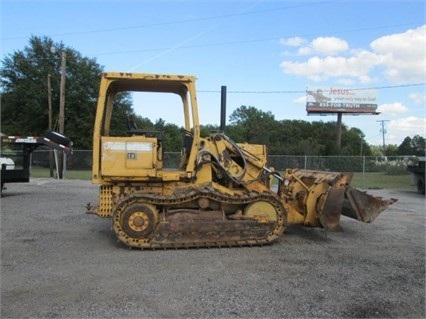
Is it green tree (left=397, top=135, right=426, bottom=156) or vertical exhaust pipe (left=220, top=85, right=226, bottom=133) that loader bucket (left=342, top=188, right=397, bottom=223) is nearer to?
vertical exhaust pipe (left=220, top=85, right=226, bottom=133)

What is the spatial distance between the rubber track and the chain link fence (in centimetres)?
1884

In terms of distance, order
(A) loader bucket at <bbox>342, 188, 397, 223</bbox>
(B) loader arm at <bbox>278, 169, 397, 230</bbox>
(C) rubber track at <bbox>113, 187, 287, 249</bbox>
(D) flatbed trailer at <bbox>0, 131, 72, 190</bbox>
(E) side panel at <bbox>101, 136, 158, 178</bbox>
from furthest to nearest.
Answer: (D) flatbed trailer at <bbox>0, 131, 72, 190</bbox>
(A) loader bucket at <bbox>342, 188, 397, 223</bbox>
(B) loader arm at <bbox>278, 169, 397, 230</bbox>
(E) side panel at <bbox>101, 136, 158, 178</bbox>
(C) rubber track at <bbox>113, 187, 287, 249</bbox>

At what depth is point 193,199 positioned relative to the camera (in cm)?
814

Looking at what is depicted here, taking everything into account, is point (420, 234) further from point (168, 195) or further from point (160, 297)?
point (160, 297)

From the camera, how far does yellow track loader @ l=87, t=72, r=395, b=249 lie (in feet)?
26.2

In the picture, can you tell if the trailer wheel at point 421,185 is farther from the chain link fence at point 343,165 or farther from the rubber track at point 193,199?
the rubber track at point 193,199

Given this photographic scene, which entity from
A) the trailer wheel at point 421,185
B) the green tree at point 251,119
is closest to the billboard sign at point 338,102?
the green tree at point 251,119

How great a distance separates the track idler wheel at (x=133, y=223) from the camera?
793cm

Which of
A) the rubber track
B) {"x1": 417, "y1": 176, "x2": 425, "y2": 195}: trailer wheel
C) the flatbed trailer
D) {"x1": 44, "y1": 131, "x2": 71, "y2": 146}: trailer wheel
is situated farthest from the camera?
{"x1": 417, "y1": 176, "x2": 425, "y2": 195}: trailer wheel

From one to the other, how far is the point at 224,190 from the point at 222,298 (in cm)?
320

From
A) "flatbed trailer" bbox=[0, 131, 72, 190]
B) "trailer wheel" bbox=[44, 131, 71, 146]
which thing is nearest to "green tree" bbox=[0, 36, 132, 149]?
"flatbed trailer" bbox=[0, 131, 72, 190]

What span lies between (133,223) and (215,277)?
2.11 meters

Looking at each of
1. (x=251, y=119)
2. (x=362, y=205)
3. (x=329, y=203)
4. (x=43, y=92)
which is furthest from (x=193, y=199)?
(x=251, y=119)

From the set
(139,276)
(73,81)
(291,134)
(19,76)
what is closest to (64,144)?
(139,276)
